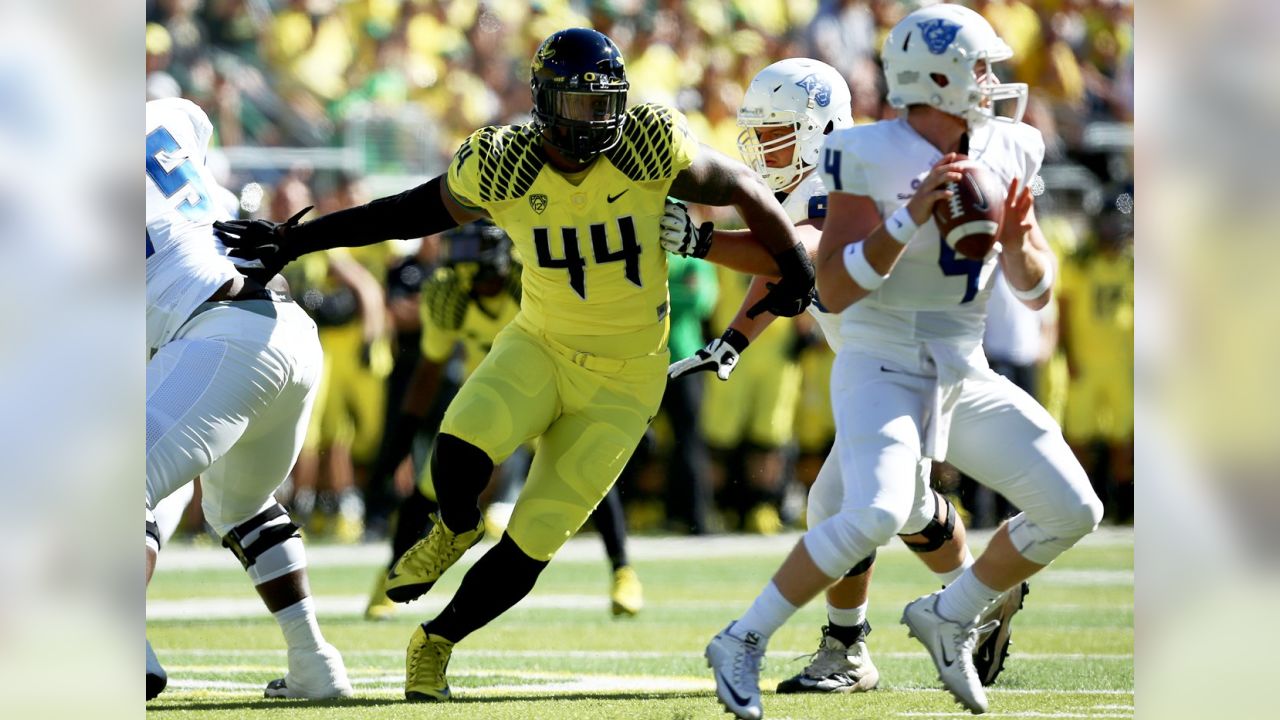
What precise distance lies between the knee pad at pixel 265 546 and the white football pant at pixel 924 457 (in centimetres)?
170

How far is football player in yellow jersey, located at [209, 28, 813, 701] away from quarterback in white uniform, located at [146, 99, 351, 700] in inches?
6.2

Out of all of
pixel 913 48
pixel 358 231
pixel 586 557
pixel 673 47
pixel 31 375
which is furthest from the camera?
pixel 673 47

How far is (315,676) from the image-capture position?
202 inches

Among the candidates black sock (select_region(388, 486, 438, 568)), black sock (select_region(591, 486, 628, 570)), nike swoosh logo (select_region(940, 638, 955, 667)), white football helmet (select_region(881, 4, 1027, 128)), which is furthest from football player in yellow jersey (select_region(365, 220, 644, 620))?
white football helmet (select_region(881, 4, 1027, 128))

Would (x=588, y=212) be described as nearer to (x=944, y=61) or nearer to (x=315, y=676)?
(x=944, y=61)

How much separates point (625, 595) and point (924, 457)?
10.3 ft

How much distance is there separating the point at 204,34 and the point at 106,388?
10.6 meters

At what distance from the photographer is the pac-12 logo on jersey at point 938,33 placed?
4.33 meters

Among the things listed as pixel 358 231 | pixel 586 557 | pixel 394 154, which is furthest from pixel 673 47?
pixel 358 231

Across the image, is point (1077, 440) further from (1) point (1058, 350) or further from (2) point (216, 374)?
(2) point (216, 374)

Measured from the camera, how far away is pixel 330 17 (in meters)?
12.3

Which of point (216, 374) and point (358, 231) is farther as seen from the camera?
point (358, 231)

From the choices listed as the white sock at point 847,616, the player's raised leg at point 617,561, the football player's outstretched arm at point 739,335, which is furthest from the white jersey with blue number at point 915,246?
the player's raised leg at point 617,561

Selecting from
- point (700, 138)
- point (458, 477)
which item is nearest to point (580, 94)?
point (458, 477)
